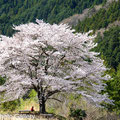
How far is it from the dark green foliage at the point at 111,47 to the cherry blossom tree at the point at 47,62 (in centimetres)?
5970

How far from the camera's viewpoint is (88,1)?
171250mm

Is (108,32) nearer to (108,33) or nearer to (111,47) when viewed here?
(108,33)

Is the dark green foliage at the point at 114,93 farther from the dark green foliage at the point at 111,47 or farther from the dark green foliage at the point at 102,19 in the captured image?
the dark green foliage at the point at 102,19

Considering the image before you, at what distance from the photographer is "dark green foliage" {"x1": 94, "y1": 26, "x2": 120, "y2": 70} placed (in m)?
72.1

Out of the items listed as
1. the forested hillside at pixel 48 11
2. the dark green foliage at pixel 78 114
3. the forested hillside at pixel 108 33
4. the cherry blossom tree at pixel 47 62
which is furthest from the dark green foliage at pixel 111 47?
the forested hillside at pixel 48 11

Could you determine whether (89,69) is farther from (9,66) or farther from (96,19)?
(96,19)

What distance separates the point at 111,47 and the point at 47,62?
71.5 m

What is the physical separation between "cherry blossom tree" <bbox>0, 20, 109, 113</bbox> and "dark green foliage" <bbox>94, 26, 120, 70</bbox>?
5970 centimetres

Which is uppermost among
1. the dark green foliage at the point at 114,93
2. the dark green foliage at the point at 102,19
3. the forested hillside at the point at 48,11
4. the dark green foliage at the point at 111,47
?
the forested hillside at the point at 48,11

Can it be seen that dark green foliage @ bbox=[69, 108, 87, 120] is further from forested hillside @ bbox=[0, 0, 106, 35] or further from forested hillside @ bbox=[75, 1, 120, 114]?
forested hillside @ bbox=[0, 0, 106, 35]

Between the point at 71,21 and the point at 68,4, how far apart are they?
3505 cm

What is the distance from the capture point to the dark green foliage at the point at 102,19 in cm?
10900

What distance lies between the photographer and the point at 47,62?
12.1 metres

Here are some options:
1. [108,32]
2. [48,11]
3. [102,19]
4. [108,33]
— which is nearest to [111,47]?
[108,33]
